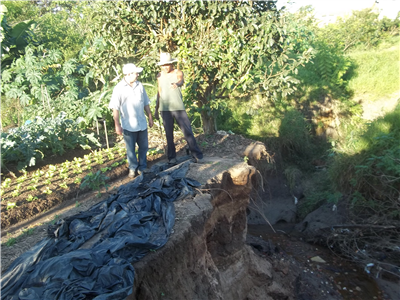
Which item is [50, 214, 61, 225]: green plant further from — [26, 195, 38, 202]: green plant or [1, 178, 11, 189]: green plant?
[1, 178, 11, 189]: green plant

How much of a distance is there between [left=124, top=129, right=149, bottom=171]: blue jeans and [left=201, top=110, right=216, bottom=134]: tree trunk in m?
2.50

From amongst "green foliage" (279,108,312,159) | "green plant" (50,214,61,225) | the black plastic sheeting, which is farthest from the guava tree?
"green plant" (50,214,61,225)

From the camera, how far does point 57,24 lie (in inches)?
543

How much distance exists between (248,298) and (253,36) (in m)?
4.93

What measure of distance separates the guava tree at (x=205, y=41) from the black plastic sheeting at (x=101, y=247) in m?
2.99

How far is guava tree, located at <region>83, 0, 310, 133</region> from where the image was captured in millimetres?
6562

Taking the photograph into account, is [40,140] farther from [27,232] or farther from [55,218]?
[27,232]

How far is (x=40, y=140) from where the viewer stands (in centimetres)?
662

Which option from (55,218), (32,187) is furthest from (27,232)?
(32,187)

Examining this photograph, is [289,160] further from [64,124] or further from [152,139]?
[64,124]

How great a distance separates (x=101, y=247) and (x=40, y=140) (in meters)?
4.14

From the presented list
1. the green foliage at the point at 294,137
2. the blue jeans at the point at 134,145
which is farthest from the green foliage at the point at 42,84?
the green foliage at the point at 294,137

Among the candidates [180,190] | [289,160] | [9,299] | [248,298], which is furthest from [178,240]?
[289,160]

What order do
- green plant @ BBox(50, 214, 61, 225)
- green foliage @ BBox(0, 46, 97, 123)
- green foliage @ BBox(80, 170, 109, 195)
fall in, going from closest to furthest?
green plant @ BBox(50, 214, 61, 225)
green foliage @ BBox(80, 170, 109, 195)
green foliage @ BBox(0, 46, 97, 123)
